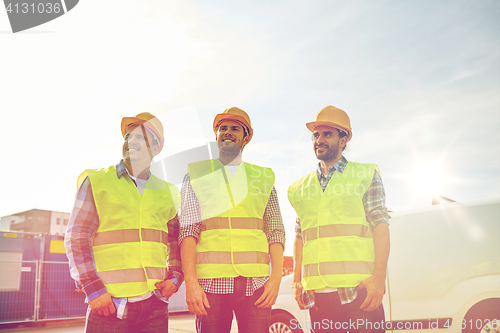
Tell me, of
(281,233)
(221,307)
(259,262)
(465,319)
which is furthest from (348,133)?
(465,319)

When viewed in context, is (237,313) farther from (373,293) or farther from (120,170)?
(120,170)

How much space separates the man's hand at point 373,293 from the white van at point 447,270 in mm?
1921

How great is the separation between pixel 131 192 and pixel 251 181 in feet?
3.06

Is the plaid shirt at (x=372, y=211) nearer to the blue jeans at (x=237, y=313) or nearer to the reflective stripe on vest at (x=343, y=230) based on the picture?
the reflective stripe on vest at (x=343, y=230)

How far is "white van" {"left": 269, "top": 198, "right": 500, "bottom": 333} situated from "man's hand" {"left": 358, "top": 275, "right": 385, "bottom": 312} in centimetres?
192

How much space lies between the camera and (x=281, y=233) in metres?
3.18

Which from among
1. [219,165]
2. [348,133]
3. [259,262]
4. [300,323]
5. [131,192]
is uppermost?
[348,133]

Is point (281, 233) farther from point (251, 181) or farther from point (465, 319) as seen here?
point (465, 319)

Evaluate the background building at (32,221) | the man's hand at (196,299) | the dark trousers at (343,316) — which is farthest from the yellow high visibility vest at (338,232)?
the background building at (32,221)

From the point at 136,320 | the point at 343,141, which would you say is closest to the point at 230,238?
the point at 136,320

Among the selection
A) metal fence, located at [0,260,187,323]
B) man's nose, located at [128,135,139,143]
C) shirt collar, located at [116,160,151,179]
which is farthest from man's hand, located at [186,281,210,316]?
metal fence, located at [0,260,187,323]

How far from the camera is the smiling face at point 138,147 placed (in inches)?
122

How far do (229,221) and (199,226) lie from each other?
0.23 meters

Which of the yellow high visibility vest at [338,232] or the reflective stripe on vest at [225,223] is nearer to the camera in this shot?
the reflective stripe on vest at [225,223]
